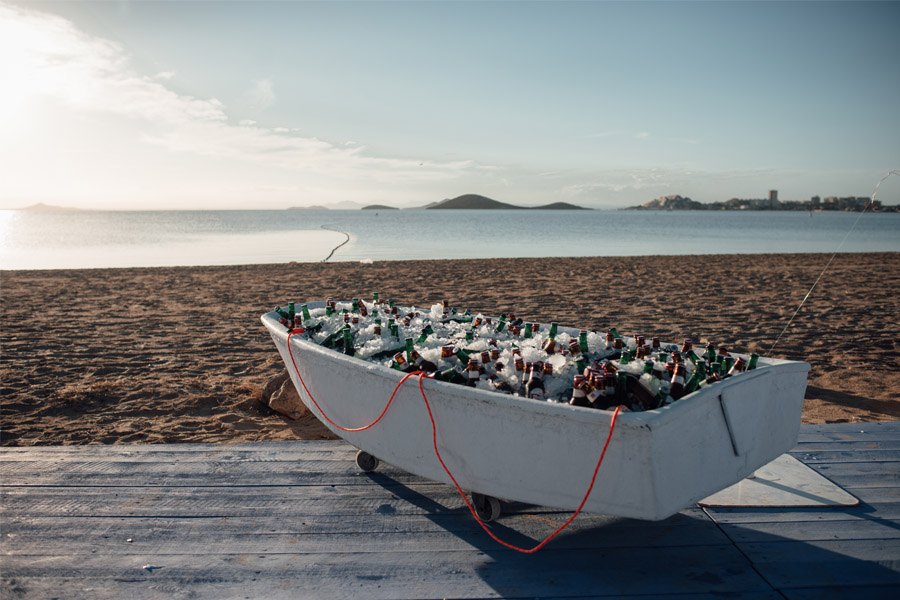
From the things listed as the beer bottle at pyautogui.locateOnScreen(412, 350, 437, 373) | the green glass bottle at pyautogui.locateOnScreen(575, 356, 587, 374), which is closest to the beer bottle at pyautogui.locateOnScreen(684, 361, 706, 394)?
the green glass bottle at pyautogui.locateOnScreen(575, 356, 587, 374)

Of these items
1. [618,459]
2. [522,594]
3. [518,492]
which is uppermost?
[618,459]

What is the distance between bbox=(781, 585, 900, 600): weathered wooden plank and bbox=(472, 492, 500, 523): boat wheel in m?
1.13

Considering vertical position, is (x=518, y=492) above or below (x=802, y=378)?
below

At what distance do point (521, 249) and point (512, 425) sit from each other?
25.0 m

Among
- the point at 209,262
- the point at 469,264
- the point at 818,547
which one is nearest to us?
the point at 818,547

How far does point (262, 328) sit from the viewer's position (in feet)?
27.3

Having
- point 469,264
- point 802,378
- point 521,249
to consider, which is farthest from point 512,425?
point 521,249

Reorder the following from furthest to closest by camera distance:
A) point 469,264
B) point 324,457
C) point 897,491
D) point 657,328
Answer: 1. point 469,264
2. point 657,328
3. point 324,457
4. point 897,491

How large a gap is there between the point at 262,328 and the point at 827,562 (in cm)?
714

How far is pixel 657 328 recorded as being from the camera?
7.99 metres

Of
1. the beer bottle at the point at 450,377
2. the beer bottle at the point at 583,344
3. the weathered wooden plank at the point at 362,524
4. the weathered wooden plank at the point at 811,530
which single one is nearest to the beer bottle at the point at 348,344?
the beer bottle at the point at 450,377

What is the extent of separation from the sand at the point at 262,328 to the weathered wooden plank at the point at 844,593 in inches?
102

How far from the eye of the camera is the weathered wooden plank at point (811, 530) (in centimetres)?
262

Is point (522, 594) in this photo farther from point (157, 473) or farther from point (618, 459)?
point (157, 473)
